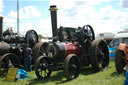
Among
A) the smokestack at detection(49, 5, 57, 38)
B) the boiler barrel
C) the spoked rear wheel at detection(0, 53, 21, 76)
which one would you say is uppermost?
the smokestack at detection(49, 5, 57, 38)

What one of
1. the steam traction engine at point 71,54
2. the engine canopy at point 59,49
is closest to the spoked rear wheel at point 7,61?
the steam traction engine at point 71,54

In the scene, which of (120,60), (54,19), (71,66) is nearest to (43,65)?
(71,66)

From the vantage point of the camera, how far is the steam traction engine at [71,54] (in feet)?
20.9

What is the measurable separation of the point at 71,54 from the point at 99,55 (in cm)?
195

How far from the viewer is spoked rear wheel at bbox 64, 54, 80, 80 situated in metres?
5.86

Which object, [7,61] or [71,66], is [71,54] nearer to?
[71,66]

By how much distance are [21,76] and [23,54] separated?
2094mm

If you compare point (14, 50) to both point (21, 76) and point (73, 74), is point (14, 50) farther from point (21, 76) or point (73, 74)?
point (73, 74)

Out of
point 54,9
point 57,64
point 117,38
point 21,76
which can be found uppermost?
point 54,9

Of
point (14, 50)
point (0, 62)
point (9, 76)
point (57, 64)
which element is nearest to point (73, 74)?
point (57, 64)

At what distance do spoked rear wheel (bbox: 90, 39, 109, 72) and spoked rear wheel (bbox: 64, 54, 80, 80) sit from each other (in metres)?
0.89

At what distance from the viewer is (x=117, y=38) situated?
13078mm

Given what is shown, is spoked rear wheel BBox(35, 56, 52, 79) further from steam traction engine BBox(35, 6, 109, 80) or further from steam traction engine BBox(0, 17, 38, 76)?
steam traction engine BBox(0, 17, 38, 76)

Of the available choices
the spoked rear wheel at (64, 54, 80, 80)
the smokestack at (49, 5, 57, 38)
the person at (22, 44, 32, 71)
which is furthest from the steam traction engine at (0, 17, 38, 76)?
the spoked rear wheel at (64, 54, 80, 80)
